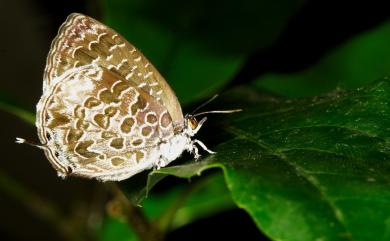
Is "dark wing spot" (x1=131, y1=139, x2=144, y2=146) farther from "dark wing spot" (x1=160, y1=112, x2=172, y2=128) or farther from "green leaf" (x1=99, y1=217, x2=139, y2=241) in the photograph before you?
"green leaf" (x1=99, y1=217, x2=139, y2=241)

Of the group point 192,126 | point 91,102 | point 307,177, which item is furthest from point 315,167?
point 91,102

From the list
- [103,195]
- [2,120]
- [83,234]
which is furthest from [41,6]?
[83,234]

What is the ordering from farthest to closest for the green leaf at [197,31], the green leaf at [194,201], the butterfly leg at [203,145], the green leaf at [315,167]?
the green leaf at [197,31] < the green leaf at [194,201] < the butterfly leg at [203,145] < the green leaf at [315,167]

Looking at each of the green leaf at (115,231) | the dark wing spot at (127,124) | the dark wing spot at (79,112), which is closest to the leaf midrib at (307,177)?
the dark wing spot at (127,124)

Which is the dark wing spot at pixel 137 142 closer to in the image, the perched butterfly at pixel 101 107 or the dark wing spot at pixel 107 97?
the perched butterfly at pixel 101 107

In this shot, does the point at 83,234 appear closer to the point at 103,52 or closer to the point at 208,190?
the point at 208,190

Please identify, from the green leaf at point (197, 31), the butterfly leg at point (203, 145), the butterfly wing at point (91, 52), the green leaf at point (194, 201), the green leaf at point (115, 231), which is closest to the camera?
the butterfly leg at point (203, 145)

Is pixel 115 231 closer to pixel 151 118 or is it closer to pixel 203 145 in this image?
pixel 151 118
